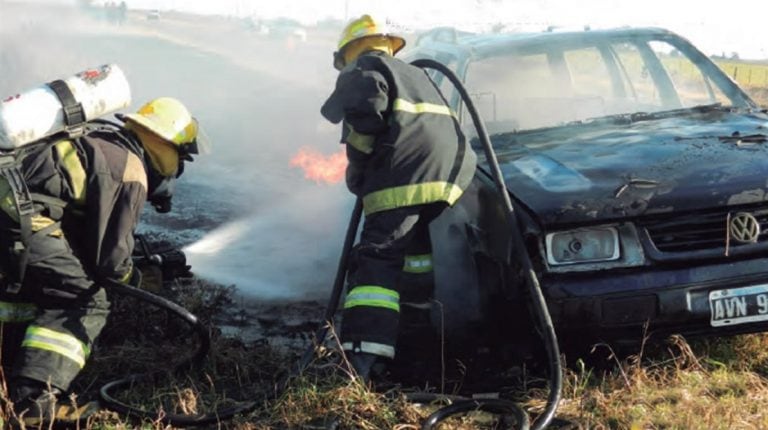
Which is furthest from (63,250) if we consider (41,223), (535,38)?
(535,38)

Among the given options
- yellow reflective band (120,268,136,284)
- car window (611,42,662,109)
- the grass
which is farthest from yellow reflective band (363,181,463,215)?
car window (611,42,662,109)

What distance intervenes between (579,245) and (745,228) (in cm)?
69

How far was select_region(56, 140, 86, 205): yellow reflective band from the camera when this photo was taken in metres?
3.81

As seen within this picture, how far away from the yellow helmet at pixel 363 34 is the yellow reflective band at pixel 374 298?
1352mm

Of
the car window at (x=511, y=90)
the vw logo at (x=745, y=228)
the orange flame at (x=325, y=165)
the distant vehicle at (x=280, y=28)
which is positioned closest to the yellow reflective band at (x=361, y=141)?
the car window at (x=511, y=90)

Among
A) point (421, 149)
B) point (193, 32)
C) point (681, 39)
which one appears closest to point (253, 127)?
point (681, 39)

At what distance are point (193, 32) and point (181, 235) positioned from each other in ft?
133

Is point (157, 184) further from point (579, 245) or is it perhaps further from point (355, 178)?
point (579, 245)

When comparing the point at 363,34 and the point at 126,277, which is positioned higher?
the point at 363,34

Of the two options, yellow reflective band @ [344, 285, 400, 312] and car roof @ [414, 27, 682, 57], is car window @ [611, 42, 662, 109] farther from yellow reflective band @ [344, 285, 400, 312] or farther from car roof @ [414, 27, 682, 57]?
yellow reflective band @ [344, 285, 400, 312]

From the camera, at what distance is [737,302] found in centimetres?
348

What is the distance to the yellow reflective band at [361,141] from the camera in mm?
4098

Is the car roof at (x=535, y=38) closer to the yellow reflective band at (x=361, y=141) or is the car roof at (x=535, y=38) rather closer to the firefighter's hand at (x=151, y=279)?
the yellow reflective band at (x=361, y=141)

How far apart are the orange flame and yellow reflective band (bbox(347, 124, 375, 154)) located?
274 centimetres
